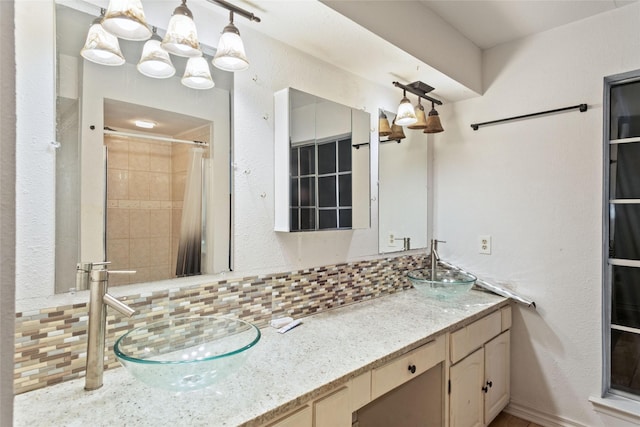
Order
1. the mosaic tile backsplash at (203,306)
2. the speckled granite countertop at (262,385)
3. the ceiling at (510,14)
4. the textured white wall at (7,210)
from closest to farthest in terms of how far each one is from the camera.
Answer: the textured white wall at (7,210), the speckled granite countertop at (262,385), the mosaic tile backsplash at (203,306), the ceiling at (510,14)

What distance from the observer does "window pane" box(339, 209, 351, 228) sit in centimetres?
173

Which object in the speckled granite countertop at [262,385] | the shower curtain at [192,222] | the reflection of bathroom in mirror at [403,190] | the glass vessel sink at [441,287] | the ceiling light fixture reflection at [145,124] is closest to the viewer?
the speckled granite countertop at [262,385]

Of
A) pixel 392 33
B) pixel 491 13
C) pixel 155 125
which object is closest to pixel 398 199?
pixel 392 33

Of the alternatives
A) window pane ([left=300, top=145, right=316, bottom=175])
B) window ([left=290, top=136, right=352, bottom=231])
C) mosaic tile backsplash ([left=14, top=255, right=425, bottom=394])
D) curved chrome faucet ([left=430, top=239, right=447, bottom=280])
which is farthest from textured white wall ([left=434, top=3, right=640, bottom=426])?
window pane ([left=300, top=145, right=316, bottom=175])

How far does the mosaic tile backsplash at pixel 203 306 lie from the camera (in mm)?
952

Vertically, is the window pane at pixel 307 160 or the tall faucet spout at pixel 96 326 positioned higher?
the window pane at pixel 307 160

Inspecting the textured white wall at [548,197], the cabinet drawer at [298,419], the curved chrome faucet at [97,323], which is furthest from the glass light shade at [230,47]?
the textured white wall at [548,197]

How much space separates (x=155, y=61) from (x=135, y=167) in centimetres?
37

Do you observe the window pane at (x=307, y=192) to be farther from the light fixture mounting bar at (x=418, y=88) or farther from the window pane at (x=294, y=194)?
the light fixture mounting bar at (x=418, y=88)

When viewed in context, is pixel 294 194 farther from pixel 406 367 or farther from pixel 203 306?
pixel 406 367

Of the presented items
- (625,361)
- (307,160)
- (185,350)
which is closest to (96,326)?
(185,350)

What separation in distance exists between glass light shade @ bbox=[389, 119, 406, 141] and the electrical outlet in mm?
872

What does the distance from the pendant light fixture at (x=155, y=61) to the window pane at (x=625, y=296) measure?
2373mm

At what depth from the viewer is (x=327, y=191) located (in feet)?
5.53
